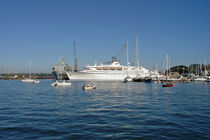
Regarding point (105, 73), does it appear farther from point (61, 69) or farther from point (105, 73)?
point (61, 69)

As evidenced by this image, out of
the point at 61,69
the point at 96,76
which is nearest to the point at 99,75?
the point at 96,76

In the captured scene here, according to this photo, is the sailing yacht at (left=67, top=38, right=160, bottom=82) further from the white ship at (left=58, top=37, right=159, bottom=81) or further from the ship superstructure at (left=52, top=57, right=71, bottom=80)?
the ship superstructure at (left=52, top=57, right=71, bottom=80)

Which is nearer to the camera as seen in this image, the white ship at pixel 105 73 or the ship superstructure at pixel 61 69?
the white ship at pixel 105 73

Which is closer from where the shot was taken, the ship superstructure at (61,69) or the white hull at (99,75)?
the white hull at (99,75)

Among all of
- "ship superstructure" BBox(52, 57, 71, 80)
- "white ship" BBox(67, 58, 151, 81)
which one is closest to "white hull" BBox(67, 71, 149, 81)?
"white ship" BBox(67, 58, 151, 81)

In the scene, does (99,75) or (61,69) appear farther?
(61,69)

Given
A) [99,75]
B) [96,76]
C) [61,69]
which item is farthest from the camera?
[61,69]

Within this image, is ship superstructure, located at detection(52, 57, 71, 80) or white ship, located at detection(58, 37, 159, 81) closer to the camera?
white ship, located at detection(58, 37, 159, 81)

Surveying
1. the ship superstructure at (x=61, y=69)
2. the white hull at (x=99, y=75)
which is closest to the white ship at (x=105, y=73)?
the white hull at (x=99, y=75)

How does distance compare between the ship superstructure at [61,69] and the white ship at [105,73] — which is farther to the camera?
the ship superstructure at [61,69]

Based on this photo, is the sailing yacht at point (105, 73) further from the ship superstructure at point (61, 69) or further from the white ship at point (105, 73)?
the ship superstructure at point (61, 69)

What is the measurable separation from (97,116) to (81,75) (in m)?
85.3

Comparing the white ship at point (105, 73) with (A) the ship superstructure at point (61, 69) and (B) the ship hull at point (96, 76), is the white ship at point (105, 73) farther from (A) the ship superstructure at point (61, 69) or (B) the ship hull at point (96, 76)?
(A) the ship superstructure at point (61, 69)

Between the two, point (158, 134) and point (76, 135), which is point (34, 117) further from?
point (158, 134)
